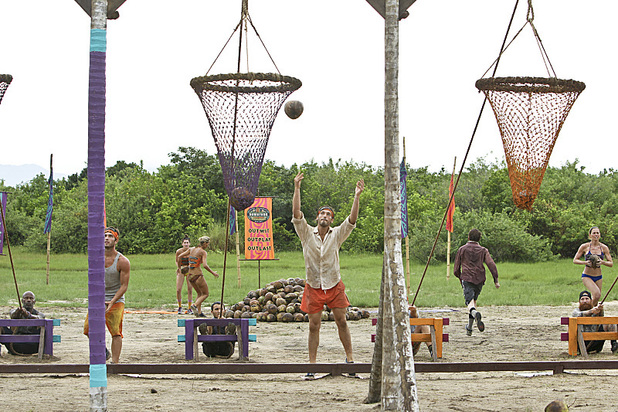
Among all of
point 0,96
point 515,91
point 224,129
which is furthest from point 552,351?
point 0,96

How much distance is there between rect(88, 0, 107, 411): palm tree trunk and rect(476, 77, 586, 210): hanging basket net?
471cm

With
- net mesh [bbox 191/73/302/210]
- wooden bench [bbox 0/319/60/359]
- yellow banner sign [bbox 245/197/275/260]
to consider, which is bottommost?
wooden bench [bbox 0/319/60/359]

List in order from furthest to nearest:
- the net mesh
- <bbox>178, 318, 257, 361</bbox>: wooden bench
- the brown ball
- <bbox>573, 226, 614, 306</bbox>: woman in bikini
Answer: <bbox>573, 226, 614, 306</bbox>: woman in bikini → <bbox>178, 318, 257, 361</bbox>: wooden bench → the net mesh → the brown ball

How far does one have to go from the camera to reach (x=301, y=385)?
7.93 m

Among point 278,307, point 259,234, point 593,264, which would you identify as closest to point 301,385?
point 593,264

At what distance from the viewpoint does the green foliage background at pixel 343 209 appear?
35094 mm

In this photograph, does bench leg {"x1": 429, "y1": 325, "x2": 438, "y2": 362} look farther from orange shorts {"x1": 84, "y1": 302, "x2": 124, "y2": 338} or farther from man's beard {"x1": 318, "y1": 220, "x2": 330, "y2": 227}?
orange shorts {"x1": 84, "y1": 302, "x2": 124, "y2": 338}

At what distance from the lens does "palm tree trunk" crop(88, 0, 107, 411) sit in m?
5.60

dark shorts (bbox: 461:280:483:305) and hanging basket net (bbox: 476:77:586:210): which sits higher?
hanging basket net (bbox: 476:77:586:210)

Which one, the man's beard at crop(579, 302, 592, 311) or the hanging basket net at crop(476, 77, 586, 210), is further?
the man's beard at crop(579, 302, 592, 311)

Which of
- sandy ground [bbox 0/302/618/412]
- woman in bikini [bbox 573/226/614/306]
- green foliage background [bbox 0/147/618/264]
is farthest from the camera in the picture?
green foliage background [bbox 0/147/618/264]

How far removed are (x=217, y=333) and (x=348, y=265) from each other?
2454cm

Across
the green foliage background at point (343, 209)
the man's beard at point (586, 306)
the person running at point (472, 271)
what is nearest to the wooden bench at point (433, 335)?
the man's beard at point (586, 306)

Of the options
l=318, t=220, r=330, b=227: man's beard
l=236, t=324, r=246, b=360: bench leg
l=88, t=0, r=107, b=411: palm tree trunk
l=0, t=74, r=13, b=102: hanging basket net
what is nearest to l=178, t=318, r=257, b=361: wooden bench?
l=236, t=324, r=246, b=360: bench leg
